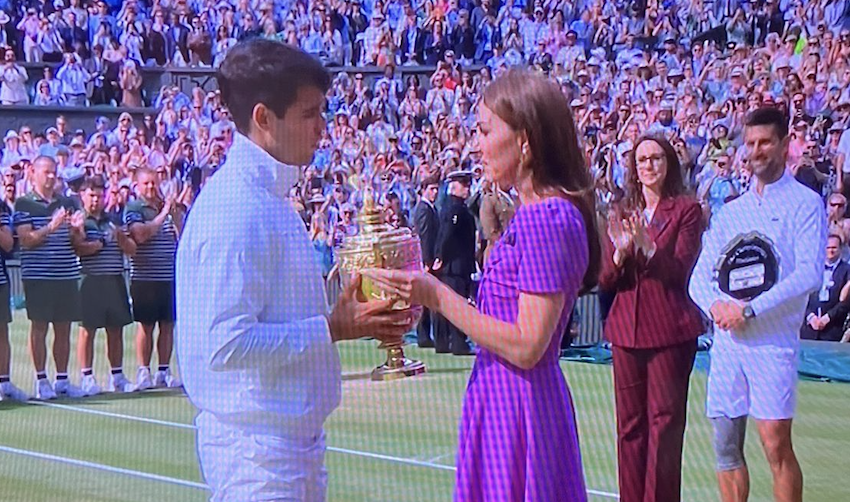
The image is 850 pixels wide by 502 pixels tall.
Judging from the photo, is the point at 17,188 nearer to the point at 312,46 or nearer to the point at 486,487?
the point at 312,46

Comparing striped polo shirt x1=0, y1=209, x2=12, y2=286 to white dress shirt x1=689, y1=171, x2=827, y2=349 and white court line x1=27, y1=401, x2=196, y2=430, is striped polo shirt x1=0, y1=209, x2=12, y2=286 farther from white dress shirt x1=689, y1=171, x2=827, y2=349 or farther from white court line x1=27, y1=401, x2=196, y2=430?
white dress shirt x1=689, y1=171, x2=827, y2=349

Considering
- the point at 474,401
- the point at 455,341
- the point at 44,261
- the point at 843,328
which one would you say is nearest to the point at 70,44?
the point at 44,261

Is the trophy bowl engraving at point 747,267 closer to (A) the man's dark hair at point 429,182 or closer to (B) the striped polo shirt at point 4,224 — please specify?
(B) the striped polo shirt at point 4,224

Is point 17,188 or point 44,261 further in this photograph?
point 17,188

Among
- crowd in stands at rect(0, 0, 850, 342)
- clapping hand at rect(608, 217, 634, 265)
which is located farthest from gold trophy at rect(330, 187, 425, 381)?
crowd in stands at rect(0, 0, 850, 342)

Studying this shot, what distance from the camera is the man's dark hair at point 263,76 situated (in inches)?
59.3

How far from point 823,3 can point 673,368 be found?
3.18 m

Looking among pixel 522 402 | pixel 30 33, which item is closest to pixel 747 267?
pixel 522 402

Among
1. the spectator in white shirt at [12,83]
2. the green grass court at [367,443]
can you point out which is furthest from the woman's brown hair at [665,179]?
the spectator in white shirt at [12,83]

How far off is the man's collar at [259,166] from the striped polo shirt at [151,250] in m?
3.95

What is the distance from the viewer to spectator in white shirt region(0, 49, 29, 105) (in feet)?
20.4

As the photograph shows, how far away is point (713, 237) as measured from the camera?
3.01 metres

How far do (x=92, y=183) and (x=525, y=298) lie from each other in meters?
4.28

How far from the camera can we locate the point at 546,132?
156 centimetres
